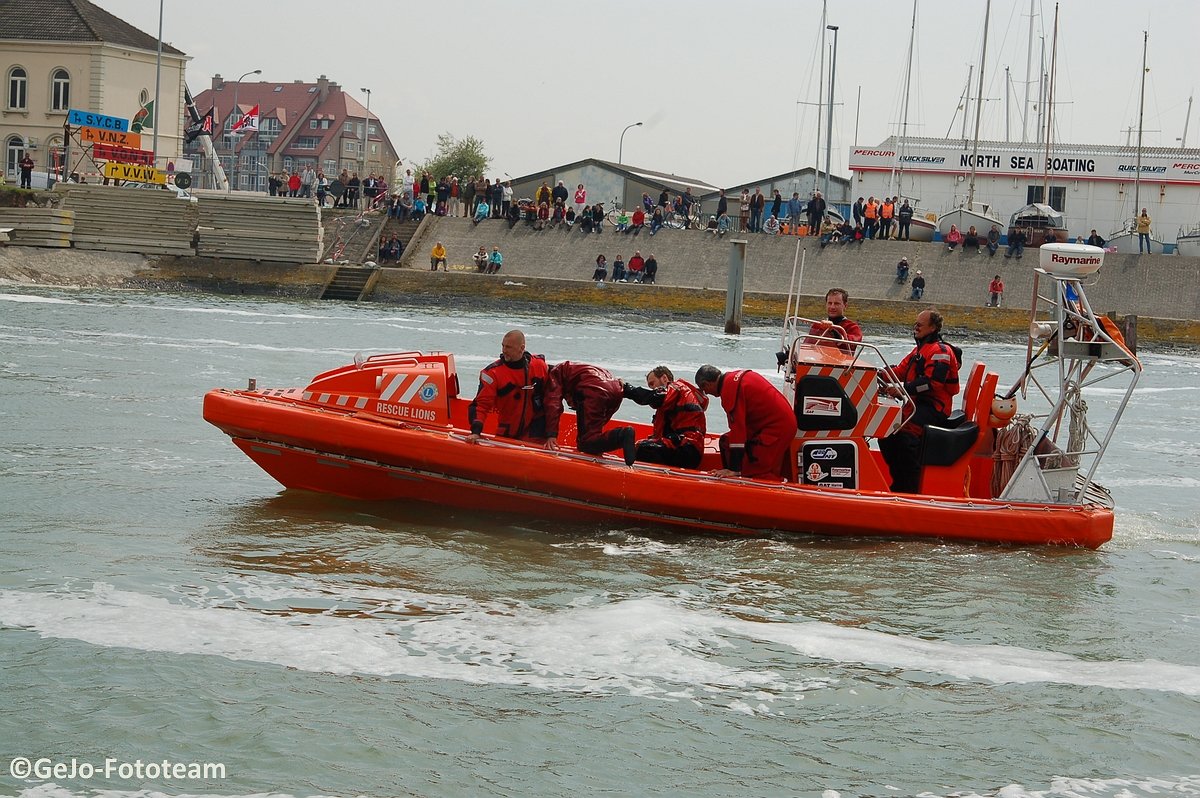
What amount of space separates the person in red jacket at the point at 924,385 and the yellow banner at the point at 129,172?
116 ft

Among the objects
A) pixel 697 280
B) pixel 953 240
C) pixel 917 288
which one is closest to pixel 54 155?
pixel 697 280

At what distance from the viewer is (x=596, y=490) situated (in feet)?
30.0

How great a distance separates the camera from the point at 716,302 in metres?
33.6

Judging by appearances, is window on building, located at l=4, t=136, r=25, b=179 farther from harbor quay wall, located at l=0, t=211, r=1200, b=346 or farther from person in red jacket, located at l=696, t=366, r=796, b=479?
person in red jacket, located at l=696, t=366, r=796, b=479

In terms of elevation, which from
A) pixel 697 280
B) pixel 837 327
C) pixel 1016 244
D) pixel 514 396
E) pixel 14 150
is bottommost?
pixel 514 396

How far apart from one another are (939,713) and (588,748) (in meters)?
1.70

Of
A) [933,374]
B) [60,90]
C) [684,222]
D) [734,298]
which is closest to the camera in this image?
[933,374]

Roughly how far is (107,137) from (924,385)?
3909 centimetres

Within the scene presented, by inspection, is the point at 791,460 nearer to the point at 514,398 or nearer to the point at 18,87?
the point at 514,398

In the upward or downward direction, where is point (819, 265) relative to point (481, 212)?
downward

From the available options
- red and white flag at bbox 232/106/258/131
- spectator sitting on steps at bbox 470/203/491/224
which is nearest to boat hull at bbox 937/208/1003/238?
spectator sitting on steps at bbox 470/203/491/224

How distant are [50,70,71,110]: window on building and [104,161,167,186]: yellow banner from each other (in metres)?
13.2

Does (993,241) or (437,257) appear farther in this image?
(437,257)

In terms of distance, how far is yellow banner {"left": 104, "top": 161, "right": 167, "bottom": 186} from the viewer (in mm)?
40375
